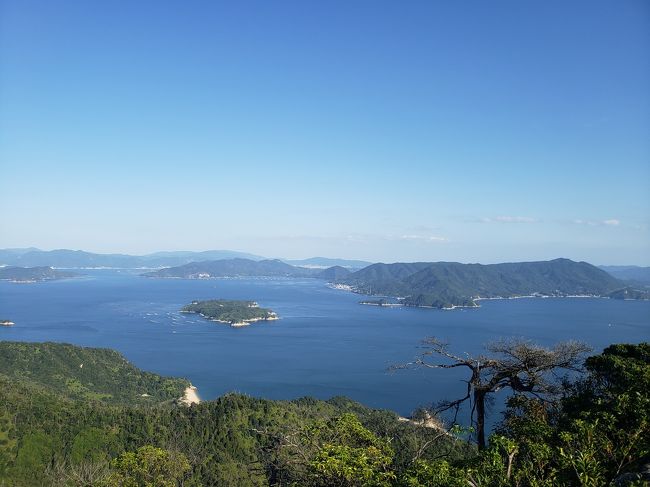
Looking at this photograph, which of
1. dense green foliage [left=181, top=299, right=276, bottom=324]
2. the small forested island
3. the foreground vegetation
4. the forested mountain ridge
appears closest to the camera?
the foreground vegetation

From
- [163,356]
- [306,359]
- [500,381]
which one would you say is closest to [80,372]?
[163,356]

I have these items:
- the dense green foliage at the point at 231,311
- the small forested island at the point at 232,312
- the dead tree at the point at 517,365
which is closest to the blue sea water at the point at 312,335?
the small forested island at the point at 232,312

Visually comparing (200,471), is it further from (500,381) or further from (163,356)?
(163,356)

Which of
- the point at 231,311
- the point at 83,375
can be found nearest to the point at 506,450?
the point at 83,375

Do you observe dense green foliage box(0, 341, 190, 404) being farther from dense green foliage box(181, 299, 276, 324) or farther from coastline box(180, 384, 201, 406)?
dense green foliage box(181, 299, 276, 324)

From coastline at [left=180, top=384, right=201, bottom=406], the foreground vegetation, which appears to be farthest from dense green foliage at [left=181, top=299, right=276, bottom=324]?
the foreground vegetation

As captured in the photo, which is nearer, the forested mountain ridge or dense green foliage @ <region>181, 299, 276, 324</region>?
the forested mountain ridge

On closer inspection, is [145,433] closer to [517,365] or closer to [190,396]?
[190,396]
